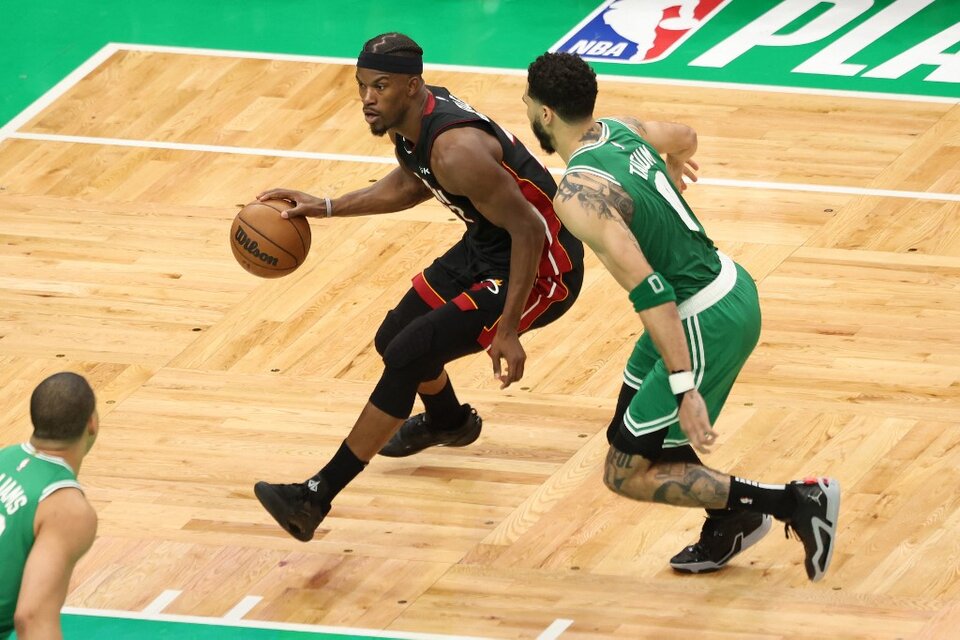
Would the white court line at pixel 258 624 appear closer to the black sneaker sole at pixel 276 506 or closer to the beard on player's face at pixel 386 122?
the black sneaker sole at pixel 276 506

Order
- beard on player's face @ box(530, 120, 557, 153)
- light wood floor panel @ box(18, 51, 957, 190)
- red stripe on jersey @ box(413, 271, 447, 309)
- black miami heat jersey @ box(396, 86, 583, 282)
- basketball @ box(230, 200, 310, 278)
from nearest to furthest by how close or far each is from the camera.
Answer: beard on player's face @ box(530, 120, 557, 153) → black miami heat jersey @ box(396, 86, 583, 282) → red stripe on jersey @ box(413, 271, 447, 309) → basketball @ box(230, 200, 310, 278) → light wood floor panel @ box(18, 51, 957, 190)

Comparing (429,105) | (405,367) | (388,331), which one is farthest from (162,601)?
(429,105)

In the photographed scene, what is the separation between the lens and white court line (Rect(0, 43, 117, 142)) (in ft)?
38.0

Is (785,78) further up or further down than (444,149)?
further down

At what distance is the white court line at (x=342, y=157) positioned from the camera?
403 inches

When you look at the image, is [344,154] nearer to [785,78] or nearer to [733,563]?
[785,78]

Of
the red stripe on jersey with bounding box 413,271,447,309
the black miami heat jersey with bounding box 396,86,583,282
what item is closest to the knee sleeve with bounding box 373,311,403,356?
the red stripe on jersey with bounding box 413,271,447,309

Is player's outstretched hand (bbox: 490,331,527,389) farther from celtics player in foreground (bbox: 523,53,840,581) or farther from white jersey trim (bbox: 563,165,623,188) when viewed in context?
white jersey trim (bbox: 563,165,623,188)

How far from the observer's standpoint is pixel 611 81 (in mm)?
12023

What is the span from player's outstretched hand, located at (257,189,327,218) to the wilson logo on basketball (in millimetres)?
163

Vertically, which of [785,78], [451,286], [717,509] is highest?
[451,286]

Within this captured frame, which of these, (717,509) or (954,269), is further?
(954,269)

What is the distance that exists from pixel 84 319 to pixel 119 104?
312 centimetres

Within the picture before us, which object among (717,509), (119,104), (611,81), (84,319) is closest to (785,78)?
(611,81)
